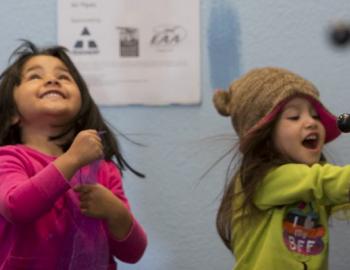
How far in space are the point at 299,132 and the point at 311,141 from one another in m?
0.03

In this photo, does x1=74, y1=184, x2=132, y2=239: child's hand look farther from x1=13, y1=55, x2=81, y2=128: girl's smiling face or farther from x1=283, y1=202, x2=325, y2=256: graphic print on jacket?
x1=283, y1=202, x2=325, y2=256: graphic print on jacket

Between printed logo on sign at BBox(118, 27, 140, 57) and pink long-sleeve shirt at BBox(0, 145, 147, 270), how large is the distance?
28 cm

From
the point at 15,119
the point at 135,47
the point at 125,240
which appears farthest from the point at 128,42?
the point at 125,240

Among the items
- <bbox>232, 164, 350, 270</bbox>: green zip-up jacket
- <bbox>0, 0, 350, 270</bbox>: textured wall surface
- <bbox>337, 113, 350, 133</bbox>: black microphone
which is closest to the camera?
<bbox>337, 113, 350, 133</bbox>: black microphone

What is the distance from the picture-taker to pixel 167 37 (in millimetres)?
1021

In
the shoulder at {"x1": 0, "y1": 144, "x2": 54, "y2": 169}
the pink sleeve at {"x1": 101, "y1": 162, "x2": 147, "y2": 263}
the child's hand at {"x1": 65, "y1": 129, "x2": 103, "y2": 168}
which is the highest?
the child's hand at {"x1": 65, "y1": 129, "x2": 103, "y2": 168}

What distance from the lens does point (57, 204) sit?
80 cm

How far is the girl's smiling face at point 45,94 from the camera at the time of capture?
32.5 inches

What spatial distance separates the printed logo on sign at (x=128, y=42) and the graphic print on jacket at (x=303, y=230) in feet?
1.39

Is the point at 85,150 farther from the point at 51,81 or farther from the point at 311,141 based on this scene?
the point at 311,141

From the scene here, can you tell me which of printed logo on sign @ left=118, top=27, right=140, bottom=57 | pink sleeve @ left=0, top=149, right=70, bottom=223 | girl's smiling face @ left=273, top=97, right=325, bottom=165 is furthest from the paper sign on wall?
pink sleeve @ left=0, top=149, right=70, bottom=223

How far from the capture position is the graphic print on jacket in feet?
2.60

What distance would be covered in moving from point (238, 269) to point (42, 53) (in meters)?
0.47

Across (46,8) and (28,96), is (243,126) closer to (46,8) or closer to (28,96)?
(28,96)
